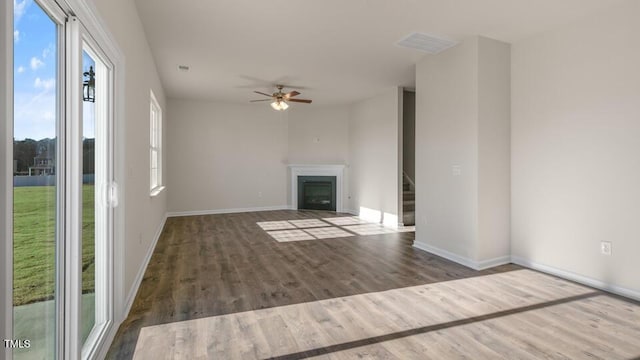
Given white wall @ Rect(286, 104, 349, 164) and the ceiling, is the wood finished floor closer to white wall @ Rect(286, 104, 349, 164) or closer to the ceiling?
the ceiling

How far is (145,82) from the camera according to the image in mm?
3664

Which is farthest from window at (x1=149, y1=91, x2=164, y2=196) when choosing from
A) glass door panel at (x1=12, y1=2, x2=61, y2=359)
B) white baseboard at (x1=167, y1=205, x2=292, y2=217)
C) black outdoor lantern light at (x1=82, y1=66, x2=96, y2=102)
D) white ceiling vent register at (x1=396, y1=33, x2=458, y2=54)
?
glass door panel at (x1=12, y1=2, x2=61, y2=359)

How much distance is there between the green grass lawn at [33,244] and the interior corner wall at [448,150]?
12.3 ft

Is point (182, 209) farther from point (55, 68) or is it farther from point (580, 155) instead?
point (580, 155)

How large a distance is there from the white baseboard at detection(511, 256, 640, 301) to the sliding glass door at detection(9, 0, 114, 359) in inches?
162

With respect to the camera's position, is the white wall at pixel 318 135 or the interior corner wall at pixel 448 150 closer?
the interior corner wall at pixel 448 150

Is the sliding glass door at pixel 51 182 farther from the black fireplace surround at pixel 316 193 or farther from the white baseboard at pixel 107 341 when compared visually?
Answer: the black fireplace surround at pixel 316 193

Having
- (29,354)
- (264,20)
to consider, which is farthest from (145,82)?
(29,354)

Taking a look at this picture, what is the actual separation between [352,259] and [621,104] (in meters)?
3.07

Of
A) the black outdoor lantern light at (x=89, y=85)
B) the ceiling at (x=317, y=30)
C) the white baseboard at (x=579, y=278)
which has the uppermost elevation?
the ceiling at (x=317, y=30)

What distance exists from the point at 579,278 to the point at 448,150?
6.14 feet

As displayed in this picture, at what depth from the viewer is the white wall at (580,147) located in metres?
2.91

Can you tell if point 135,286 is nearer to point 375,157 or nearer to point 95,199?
point 95,199

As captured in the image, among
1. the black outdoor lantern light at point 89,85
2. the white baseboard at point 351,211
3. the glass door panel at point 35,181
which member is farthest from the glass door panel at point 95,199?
the white baseboard at point 351,211
